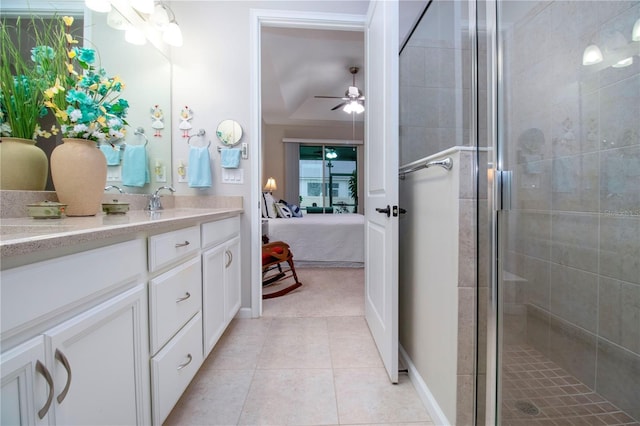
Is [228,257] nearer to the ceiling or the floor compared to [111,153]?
nearer to the floor

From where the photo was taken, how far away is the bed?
12.7ft

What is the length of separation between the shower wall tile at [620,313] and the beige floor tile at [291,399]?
1.25m

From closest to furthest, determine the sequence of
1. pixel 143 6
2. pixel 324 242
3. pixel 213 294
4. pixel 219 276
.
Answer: pixel 213 294 → pixel 219 276 → pixel 143 6 → pixel 324 242

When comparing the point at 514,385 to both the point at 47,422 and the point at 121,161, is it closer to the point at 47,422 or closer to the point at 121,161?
the point at 47,422

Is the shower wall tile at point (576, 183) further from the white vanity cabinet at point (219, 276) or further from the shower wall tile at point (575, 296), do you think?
the white vanity cabinet at point (219, 276)

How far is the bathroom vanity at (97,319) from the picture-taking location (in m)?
0.52

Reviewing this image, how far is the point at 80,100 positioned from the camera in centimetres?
111

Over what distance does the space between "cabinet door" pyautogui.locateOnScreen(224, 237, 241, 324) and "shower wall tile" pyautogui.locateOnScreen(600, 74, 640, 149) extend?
81.7 inches

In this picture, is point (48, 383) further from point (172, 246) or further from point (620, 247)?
point (620, 247)

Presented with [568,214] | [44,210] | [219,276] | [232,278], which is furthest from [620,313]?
[44,210]

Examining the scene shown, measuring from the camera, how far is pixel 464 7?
1.64 meters

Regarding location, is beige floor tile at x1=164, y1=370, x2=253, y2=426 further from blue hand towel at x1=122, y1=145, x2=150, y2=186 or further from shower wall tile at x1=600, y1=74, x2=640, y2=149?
shower wall tile at x1=600, y1=74, x2=640, y2=149

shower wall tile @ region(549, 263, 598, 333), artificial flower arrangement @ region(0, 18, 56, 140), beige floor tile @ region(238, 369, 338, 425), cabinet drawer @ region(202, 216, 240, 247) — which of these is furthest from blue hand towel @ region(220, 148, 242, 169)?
shower wall tile @ region(549, 263, 598, 333)

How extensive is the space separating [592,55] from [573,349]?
4.48 ft
